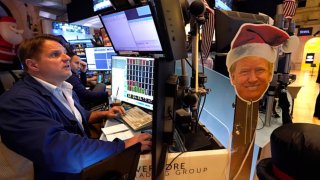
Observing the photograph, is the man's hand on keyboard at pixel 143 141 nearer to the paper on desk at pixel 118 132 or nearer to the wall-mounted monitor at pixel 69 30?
the paper on desk at pixel 118 132

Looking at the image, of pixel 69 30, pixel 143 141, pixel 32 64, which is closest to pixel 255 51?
pixel 143 141

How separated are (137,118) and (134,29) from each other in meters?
0.62

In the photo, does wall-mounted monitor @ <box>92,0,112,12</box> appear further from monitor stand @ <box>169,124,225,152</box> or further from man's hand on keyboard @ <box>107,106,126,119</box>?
monitor stand @ <box>169,124,225,152</box>

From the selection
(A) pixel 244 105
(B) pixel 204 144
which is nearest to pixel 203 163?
(B) pixel 204 144

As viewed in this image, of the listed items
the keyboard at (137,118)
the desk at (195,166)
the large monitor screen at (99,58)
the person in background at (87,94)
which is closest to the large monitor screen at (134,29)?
the keyboard at (137,118)

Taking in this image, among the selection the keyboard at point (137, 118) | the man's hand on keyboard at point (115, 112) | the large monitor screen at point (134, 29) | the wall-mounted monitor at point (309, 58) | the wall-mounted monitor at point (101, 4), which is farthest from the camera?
the wall-mounted monitor at point (309, 58)

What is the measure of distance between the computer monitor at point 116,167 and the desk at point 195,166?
190 millimetres

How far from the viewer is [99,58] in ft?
10.5

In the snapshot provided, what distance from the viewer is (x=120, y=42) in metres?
1.62

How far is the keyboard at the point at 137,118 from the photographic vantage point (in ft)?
4.26

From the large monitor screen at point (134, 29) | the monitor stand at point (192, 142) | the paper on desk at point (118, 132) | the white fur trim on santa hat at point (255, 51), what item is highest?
the large monitor screen at point (134, 29)

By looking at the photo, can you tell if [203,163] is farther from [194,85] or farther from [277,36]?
[277,36]

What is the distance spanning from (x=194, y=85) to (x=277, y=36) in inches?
17.0

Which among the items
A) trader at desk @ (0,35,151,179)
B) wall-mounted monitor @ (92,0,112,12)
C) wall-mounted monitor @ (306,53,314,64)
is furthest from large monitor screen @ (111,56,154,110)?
wall-mounted monitor @ (306,53,314,64)
